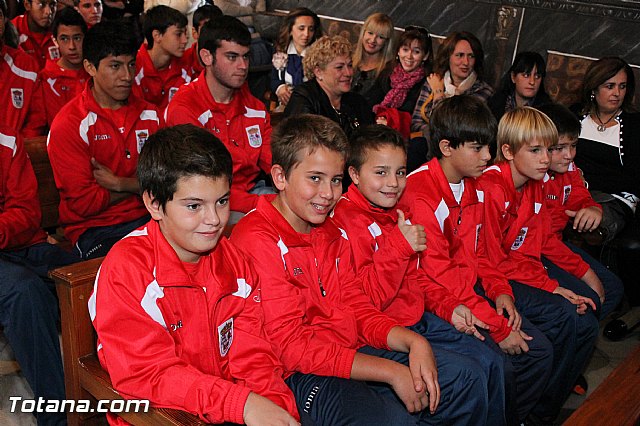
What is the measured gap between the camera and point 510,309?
236 centimetres

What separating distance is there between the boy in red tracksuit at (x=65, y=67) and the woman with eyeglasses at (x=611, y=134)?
279cm

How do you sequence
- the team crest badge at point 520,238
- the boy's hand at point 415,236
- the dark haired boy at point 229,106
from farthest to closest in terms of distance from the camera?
the dark haired boy at point 229,106, the team crest badge at point 520,238, the boy's hand at point 415,236

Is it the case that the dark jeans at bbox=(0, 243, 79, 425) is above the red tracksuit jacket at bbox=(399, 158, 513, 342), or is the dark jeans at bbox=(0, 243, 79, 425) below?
below

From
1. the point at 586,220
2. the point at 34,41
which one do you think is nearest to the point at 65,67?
the point at 34,41

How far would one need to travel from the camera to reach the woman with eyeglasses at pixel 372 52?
173 inches

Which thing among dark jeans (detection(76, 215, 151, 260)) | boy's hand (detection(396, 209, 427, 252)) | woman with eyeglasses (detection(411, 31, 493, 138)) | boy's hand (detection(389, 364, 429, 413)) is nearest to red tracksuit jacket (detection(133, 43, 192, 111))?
dark jeans (detection(76, 215, 151, 260))

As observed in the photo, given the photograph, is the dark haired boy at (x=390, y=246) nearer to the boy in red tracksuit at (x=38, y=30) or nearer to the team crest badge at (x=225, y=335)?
the team crest badge at (x=225, y=335)

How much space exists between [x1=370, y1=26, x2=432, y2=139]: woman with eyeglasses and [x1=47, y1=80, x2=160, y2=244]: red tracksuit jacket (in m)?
1.78

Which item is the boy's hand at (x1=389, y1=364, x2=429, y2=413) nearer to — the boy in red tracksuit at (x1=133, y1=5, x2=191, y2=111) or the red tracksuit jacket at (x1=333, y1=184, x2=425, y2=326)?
the red tracksuit jacket at (x1=333, y1=184, x2=425, y2=326)

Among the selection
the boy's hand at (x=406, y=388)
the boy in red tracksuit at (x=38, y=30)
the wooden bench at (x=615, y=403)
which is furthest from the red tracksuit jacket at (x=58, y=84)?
the wooden bench at (x=615, y=403)

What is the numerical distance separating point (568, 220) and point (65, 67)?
9.33 feet

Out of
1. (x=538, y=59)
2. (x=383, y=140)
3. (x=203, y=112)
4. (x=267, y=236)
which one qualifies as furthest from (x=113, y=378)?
(x=538, y=59)

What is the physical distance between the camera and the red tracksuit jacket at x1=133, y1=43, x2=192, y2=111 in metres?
3.98

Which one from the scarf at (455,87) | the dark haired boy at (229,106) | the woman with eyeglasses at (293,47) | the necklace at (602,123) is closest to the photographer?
the dark haired boy at (229,106)
